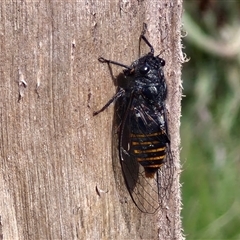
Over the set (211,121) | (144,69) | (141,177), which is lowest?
(141,177)

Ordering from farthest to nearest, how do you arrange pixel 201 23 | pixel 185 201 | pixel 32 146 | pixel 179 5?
pixel 201 23 → pixel 185 201 → pixel 179 5 → pixel 32 146

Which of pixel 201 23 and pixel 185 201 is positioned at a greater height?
pixel 201 23

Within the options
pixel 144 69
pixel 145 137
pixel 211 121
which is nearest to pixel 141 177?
pixel 145 137

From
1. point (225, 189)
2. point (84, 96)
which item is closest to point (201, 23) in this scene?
point (225, 189)

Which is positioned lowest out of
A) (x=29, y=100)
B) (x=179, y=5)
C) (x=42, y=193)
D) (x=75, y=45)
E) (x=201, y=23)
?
(x=42, y=193)

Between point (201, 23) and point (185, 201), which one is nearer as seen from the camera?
point (185, 201)

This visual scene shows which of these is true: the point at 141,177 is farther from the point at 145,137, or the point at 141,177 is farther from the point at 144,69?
the point at 144,69

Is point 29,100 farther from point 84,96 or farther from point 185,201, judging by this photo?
point 185,201

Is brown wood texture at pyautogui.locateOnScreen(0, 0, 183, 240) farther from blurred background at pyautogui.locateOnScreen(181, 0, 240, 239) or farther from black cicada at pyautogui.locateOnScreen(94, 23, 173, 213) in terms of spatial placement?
blurred background at pyautogui.locateOnScreen(181, 0, 240, 239)
